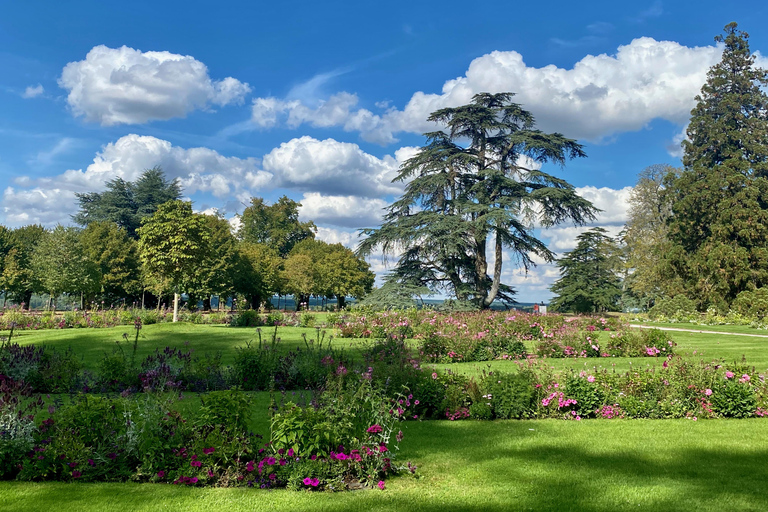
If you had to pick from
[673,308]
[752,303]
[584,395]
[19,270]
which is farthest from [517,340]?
[19,270]

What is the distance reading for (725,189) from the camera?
94.4 feet

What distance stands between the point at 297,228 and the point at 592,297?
134 feet

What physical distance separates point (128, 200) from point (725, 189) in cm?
4735

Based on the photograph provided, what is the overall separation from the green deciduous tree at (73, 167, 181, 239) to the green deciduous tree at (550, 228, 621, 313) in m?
34.5

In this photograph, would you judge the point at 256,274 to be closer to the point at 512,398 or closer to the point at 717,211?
the point at 717,211

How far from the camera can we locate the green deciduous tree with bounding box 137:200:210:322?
22.0m

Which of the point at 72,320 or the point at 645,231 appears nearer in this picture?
the point at 72,320

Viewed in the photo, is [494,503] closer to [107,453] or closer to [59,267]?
[107,453]

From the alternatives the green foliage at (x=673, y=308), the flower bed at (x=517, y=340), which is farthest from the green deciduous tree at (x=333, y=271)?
the flower bed at (x=517, y=340)

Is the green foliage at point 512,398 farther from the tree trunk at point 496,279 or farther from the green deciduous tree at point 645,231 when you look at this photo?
the green deciduous tree at point 645,231

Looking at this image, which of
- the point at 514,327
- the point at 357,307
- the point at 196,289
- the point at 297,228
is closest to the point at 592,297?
the point at 357,307

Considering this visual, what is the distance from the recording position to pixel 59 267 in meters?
30.6

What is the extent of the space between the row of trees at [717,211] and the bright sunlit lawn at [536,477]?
23850mm

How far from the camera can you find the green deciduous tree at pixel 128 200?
47719mm
